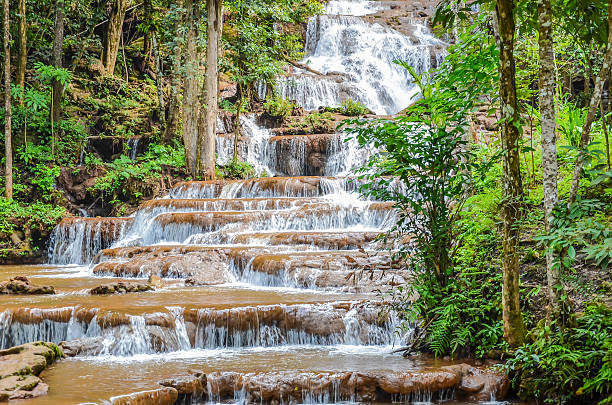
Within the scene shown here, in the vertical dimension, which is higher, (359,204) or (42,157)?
(42,157)

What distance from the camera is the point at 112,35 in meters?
21.9

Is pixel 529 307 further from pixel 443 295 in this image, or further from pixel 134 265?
pixel 134 265

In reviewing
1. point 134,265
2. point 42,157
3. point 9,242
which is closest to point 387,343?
point 134,265

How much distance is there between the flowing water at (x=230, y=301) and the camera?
187 inches

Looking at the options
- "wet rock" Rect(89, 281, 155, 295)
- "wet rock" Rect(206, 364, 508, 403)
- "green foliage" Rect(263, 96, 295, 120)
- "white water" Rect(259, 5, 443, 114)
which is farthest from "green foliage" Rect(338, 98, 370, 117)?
"wet rock" Rect(206, 364, 508, 403)

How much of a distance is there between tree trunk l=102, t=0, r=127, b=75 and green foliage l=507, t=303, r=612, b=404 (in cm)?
2143

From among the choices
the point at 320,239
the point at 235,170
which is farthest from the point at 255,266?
the point at 235,170

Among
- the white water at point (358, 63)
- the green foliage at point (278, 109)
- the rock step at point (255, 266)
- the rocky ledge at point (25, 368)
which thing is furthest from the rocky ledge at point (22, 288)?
the white water at point (358, 63)

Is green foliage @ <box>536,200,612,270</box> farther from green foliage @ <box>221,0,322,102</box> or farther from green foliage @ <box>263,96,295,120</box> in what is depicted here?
green foliage @ <box>263,96,295,120</box>

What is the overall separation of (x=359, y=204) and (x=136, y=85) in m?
14.6

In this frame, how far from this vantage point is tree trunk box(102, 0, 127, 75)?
71.2 ft

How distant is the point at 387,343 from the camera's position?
6113 millimetres

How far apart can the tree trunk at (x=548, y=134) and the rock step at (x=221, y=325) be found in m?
2.53

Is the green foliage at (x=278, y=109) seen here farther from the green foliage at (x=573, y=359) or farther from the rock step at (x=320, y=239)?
the green foliage at (x=573, y=359)
